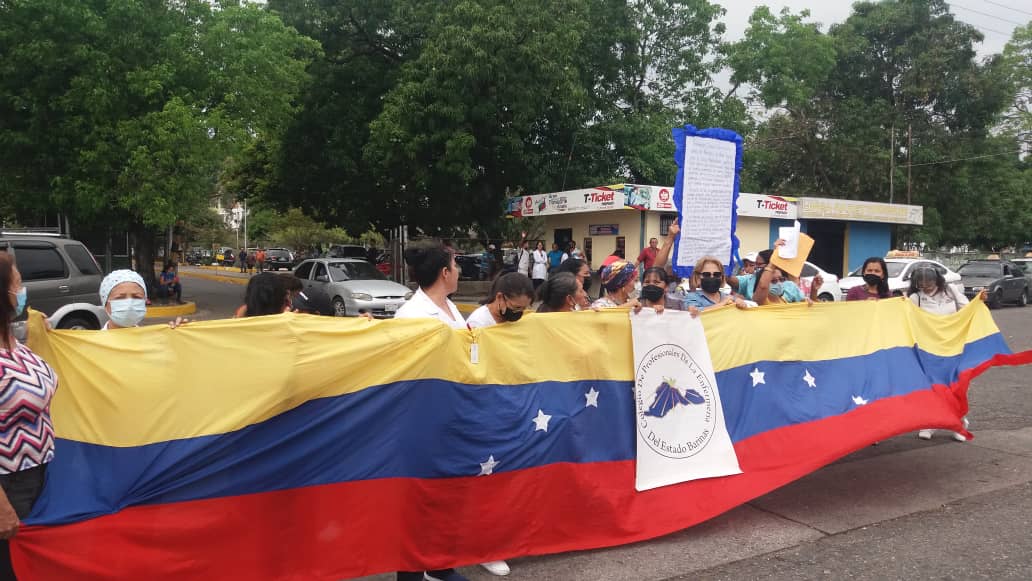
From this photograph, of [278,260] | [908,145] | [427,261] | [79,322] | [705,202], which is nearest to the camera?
[427,261]

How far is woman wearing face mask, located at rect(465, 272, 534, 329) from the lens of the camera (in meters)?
4.35

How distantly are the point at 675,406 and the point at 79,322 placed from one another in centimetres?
1074

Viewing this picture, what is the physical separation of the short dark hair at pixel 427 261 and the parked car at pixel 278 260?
40.0m

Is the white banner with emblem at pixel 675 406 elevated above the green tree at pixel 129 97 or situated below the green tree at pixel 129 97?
below

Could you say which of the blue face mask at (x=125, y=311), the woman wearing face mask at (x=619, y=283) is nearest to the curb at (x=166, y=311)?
the woman wearing face mask at (x=619, y=283)

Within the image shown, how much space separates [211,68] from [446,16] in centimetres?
679

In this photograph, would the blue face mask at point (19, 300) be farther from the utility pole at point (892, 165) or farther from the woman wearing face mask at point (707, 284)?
the utility pole at point (892, 165)

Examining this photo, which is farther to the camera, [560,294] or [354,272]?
[354,272]

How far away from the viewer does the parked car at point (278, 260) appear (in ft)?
142

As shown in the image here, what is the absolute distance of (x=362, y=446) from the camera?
12.3ft

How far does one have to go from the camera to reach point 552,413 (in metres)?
4.35

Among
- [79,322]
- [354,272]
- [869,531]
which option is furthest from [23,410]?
[354,272]

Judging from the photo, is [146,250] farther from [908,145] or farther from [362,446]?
[908,145]

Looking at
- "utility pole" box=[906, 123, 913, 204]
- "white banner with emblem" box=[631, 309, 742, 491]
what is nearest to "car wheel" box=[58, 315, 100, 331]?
"white banner with emblem" box=[631, 309, 742, 491]
